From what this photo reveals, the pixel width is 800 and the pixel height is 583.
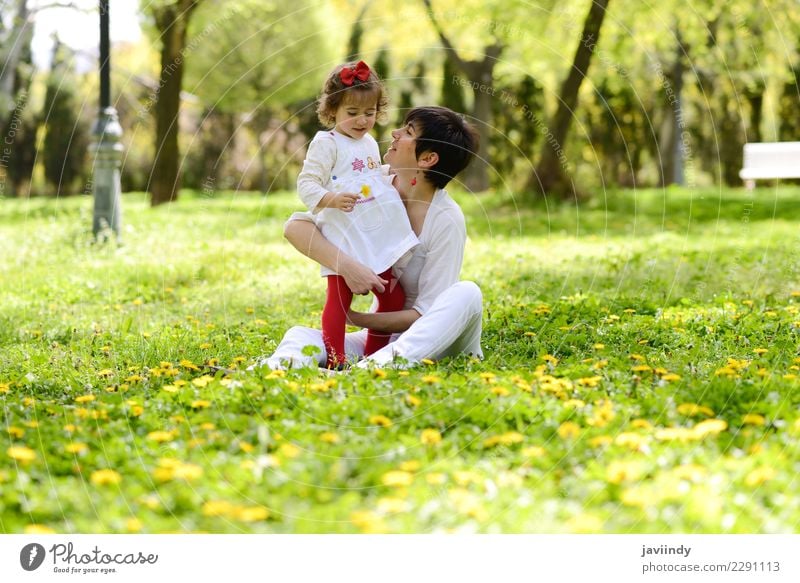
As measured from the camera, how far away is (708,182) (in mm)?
24094

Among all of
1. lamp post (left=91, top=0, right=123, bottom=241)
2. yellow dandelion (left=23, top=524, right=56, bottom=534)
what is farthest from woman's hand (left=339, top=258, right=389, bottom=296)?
lamp post (left=91, top=0, right=123, bottom=241)

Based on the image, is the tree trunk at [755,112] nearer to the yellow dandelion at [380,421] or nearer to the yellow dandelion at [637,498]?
the yellow dandelion at [380,421]

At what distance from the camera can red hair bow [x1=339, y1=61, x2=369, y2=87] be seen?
4824mm

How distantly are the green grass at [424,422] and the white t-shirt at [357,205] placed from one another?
69cm

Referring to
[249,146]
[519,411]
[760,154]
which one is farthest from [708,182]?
[519,411]

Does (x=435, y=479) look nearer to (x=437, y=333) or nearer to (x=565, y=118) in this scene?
(x=437, y=333)

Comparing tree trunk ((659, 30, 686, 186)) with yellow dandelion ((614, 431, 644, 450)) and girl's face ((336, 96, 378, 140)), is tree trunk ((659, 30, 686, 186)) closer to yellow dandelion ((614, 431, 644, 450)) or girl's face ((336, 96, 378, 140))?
girl's face ((336, 96, 378, 140))

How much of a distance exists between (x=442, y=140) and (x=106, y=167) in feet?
19.2

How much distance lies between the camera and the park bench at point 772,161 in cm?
1528

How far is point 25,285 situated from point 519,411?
200 inches

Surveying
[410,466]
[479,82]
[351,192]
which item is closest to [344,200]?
[351,192]

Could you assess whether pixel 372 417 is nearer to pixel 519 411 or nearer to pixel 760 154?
pixel 519 411

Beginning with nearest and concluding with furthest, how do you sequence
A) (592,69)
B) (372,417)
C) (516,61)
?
(372,417) < (516,61) < (592,69)

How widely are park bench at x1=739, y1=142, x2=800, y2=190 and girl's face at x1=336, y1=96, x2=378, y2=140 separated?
11.5m
